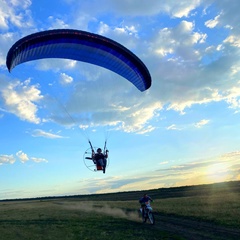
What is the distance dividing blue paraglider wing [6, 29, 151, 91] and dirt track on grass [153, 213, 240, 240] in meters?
10.1

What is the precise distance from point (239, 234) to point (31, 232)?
41.0 feet

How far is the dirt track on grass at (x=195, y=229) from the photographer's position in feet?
54.2

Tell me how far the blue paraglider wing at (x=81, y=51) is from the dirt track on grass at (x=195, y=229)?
10.1m

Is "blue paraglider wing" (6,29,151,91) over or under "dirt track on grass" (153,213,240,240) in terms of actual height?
over

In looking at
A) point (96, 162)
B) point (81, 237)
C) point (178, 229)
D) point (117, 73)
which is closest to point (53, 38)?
point (117, 73)

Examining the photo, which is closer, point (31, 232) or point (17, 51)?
point (17, 51)

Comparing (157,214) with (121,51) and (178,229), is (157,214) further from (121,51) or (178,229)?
(121,51)

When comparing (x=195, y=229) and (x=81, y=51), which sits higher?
(x=81, y=51)

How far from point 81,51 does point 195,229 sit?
13.5 metres

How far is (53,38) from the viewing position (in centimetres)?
1958

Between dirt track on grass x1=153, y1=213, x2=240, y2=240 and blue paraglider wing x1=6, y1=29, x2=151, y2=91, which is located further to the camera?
blue paraglider wing x1=6, y1=29, x2=151, y2=91

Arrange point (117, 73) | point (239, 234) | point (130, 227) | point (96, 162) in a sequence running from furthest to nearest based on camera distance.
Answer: point (117, 73) → point (96, 162) → point (130, 227) → point (239, 234)

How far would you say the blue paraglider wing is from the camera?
19266 millimetres

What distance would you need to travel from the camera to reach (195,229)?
18.9m
